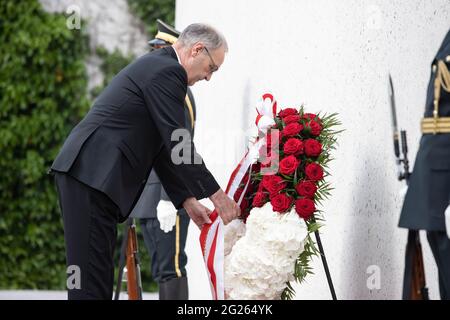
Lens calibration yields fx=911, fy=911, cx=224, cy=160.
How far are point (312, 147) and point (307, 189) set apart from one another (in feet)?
0.56

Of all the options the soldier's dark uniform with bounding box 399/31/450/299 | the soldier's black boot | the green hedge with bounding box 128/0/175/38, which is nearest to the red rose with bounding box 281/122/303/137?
the soldier's dark uniform with bounding box 399/31/450/299

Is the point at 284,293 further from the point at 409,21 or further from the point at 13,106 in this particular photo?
the point at 13,106

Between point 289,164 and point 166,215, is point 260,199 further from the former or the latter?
point 166,215

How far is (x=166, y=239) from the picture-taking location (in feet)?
16.9

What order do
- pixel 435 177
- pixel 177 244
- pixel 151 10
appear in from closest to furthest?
pixel 435 177 → pixel 177 244 → pixel 151 10

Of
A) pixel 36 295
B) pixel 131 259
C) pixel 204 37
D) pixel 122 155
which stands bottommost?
pixel 36 295

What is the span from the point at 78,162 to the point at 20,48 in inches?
191

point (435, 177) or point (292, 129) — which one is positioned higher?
point (292, 129)

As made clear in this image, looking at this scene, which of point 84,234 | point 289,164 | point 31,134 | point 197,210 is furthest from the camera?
point 31,134

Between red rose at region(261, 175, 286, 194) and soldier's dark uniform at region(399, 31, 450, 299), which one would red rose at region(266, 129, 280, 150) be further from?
soldier's dark uniform at region(399, 31, 450, 299)

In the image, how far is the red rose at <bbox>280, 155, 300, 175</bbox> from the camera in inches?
141

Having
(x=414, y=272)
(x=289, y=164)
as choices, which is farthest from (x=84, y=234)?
(x=414, y=272)

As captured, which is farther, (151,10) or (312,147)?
(151,10)
